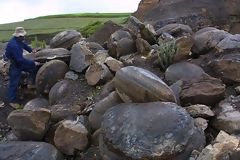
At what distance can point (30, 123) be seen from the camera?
25.2 ft

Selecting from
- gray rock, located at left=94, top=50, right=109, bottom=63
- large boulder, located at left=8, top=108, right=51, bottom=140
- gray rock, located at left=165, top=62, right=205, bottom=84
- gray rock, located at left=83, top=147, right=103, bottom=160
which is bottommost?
gray rock, located at left=83, top=147, right=103, bottom=160

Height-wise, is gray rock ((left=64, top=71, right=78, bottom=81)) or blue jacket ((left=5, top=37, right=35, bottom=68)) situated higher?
blue jacket ((left=5, top=37, right=35, bottom=68))

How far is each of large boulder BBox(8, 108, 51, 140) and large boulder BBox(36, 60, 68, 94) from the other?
1.51 m

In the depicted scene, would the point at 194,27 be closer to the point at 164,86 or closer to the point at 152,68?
the point at 152,68

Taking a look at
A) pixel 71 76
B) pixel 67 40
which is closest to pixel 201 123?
pixel 71 76

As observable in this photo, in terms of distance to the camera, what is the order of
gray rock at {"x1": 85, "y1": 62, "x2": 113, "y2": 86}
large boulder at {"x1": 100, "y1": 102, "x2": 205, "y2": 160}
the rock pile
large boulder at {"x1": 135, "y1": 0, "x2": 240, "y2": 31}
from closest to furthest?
large boulder at {"x1": 100, "y1": 102, "x2": 205, "y2": 160} → the rock pile → gray rock at {"x1": 85, "y1": 62, "x2": 113, "y2": 86} → large boulder at {"x1": 135, "y1": 0, "x2": 240, "y2": 31}

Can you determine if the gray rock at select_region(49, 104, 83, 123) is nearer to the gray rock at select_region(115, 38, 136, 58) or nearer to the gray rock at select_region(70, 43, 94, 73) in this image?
the gray rock at select_region(70, 43, 94, 73)

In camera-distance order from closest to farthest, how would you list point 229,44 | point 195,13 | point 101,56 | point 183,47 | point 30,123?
1. point 30,123
2. point 183,47
3. point 229,44
4. point 101,56
5. point 195,13

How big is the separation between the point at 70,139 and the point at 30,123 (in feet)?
2.32

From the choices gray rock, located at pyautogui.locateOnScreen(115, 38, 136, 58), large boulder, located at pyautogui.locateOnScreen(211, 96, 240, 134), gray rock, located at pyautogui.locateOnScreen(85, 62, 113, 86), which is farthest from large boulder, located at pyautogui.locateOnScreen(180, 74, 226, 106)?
gray rock, located at pyautogui.locateOnScreen(115, 38, 136, 58)

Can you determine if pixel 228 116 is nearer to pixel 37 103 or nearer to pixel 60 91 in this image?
pixel 60 91

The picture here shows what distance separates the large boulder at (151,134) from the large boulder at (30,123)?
1.32m

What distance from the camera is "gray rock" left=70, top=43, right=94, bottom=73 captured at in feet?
30.1

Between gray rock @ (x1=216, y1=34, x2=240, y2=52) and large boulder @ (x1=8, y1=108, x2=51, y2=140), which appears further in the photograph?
gray rock @ (x1=216, y1=34, x2=240, y2=52)
